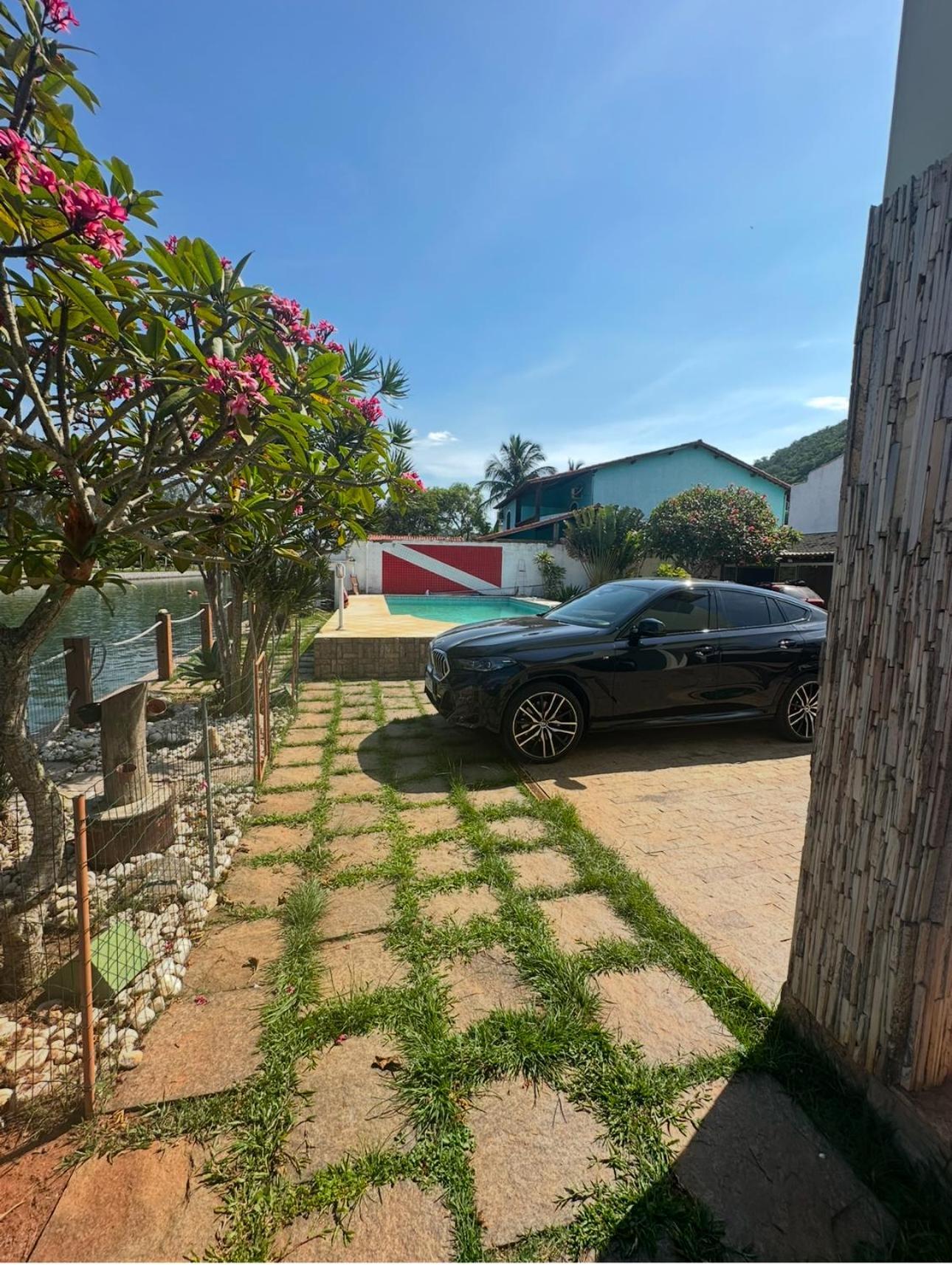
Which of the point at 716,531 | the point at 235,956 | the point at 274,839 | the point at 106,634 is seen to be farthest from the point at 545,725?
the point at 716,531

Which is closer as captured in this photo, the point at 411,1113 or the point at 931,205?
the point at 931,205

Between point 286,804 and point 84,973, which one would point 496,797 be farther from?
point 84,973

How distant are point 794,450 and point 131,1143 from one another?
2053 inches

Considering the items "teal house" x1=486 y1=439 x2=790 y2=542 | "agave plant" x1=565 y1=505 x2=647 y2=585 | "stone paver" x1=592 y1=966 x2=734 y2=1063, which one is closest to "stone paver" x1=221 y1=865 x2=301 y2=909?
"stone paver" x1=592 y1=966 x2=734 y2=1063

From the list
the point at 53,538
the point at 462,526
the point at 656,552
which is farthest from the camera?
the point at 462,526

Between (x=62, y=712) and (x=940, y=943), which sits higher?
(x=940, y=943)

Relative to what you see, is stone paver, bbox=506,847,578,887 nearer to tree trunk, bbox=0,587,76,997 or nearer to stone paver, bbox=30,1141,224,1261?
stone paver, bbox=30,1141,224,1261

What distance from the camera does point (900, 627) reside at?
1.45 metres

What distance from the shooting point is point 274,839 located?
3.17m

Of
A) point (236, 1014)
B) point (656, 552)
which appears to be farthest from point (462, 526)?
point (236, 1014)

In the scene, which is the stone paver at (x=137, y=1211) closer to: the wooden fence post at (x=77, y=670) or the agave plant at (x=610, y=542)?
the wooden fence post at (x=77, y=670)

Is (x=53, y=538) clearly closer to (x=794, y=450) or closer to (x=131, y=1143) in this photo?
(x=131, y=1143)

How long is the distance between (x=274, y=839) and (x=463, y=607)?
1772cm

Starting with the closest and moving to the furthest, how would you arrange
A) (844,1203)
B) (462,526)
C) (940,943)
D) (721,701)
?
(844,1203), (940,943), (721,701), (462,526)
